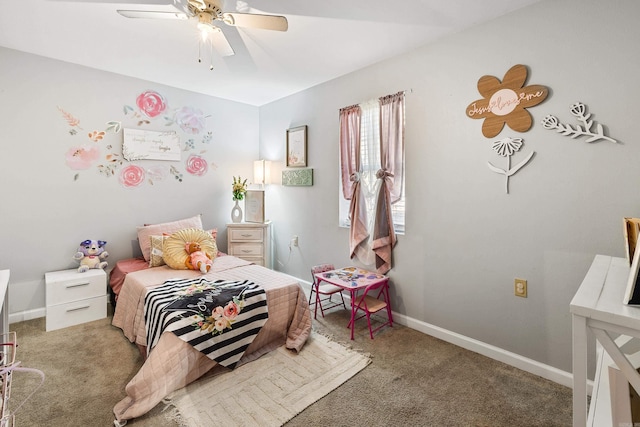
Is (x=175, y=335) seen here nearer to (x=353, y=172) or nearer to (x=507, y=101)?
(x=353, y=172)

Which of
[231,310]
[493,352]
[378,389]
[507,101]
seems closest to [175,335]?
[231,310]

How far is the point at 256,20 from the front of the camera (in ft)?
5.92

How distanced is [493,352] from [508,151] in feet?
4.72

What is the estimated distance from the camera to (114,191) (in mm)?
3178

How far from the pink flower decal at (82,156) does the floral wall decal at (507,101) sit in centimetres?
351

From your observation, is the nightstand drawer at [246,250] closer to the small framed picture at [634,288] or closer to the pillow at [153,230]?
the pillow at [153,230]

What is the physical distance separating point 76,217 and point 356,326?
115 inches

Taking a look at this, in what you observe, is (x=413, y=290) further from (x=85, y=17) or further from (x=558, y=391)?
(x=85, y=17)

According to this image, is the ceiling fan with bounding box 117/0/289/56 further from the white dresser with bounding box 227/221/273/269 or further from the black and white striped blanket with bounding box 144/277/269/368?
the white dresser with bounding box 227/221/273/269

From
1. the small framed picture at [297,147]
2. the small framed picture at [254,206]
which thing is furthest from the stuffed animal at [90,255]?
the small framed picture at [297,147]

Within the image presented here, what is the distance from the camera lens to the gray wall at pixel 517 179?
170 cm

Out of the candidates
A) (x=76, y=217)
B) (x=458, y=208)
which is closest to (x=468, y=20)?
(x=458, y=208)

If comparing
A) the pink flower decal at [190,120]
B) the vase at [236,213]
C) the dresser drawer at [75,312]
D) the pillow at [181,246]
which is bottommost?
the dresser drawer at [75,312]

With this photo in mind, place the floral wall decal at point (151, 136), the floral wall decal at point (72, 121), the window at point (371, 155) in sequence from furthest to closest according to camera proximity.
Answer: the floral wall decal at point (151, 136)
the floral wall decal at point (72, 121)
the window at point (371, 155)
